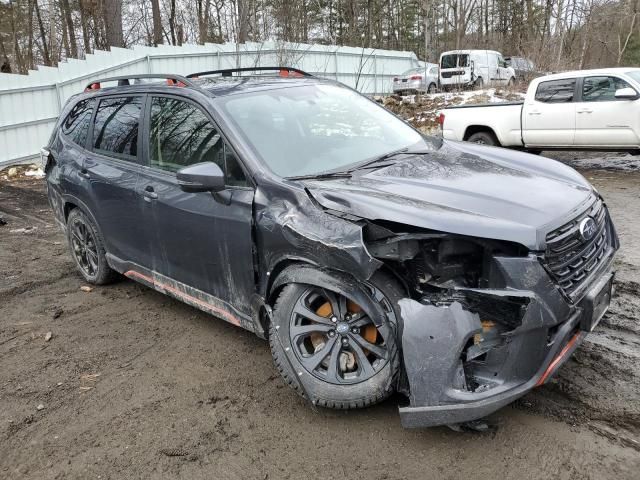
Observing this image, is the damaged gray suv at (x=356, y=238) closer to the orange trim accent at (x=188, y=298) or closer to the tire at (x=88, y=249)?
the orange trim accent at (x=188, y=298)

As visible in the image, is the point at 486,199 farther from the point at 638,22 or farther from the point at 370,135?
the point at 638,22

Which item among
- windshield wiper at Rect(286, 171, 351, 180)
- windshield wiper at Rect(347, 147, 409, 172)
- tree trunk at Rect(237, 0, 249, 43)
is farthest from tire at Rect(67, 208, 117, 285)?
tree trunk at Rect(237, 0, 249, 43)

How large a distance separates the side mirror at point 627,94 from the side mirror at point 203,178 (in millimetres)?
7916

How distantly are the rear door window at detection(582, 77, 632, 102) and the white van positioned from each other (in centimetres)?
1377

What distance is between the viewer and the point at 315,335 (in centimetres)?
310

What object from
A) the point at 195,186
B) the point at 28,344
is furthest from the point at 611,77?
the point at 28,344

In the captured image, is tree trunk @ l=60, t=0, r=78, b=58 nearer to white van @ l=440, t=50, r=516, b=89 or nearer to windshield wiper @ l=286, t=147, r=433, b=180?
white van @ l=440, t=50, r=516, b=89

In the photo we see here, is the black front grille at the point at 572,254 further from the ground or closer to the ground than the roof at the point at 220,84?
closer to the ground

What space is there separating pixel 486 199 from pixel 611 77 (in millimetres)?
7881

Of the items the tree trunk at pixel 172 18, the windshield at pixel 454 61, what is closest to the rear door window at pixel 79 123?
the windshield at pixel 454 61

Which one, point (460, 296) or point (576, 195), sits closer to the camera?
point (460, 296)

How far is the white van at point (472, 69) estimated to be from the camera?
23094 mm

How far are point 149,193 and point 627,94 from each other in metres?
8.01

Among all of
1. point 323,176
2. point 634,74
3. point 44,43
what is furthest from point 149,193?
point 44,43
